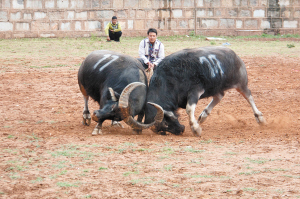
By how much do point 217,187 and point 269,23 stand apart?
19032mm

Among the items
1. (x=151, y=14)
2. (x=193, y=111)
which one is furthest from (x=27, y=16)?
(x=193, y=111)

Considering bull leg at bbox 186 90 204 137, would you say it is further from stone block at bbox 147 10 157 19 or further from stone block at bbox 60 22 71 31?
stone block at bbox 60 22 71 31

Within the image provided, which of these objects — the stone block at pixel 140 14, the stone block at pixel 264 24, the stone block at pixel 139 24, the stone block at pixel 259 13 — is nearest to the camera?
the stone block at pixel 140 14

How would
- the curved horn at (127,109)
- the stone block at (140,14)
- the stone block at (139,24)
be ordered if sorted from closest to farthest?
the curved horn at (127,109) < the stone block at (140,14) < the stone block at (139,24)

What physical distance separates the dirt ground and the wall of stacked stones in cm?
1160

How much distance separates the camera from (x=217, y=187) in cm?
445

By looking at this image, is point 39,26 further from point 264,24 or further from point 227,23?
point 264,24

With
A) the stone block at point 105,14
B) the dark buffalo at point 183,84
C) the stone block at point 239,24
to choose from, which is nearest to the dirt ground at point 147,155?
the dark buffalo at point 183,84

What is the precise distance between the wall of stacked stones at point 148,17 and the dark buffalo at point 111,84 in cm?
1362

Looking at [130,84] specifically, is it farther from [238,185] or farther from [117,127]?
[238,185]

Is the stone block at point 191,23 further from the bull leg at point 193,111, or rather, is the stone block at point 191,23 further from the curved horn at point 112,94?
the curved horn at point 112,94

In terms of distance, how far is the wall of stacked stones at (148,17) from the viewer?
68.5 ft

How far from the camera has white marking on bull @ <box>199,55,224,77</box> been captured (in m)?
7.29

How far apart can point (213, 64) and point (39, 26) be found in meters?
15.5
